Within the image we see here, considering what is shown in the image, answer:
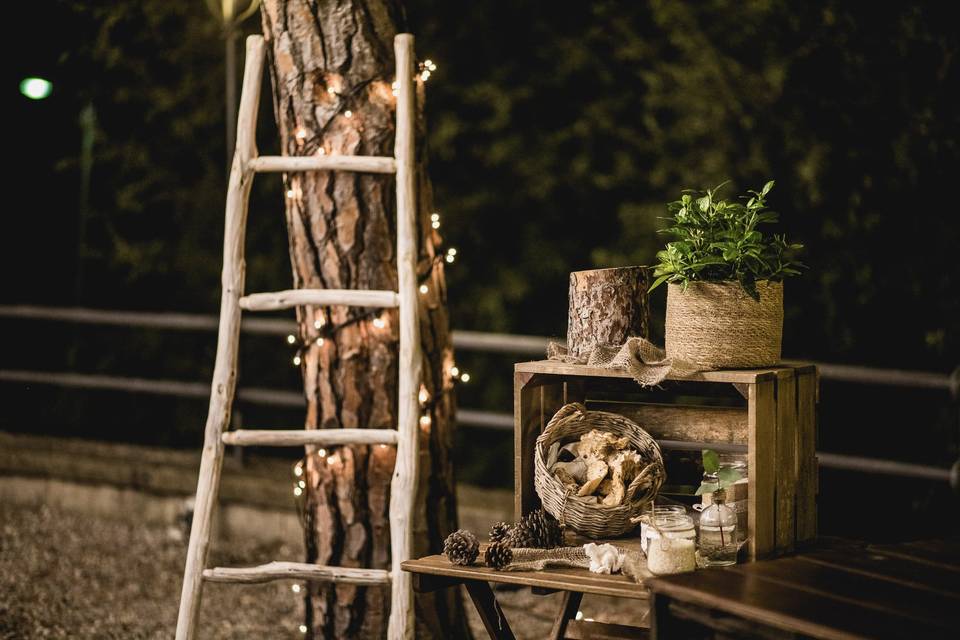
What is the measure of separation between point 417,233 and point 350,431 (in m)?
0.59

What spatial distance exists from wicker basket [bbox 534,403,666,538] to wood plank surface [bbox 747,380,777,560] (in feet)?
0.92

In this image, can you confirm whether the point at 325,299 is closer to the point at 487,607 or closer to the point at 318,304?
the point at 318,304

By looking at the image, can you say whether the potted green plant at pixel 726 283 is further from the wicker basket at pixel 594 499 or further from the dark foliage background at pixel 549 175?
the dark foliage background at pixel 549 175

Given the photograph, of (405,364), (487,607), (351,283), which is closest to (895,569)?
(487,607)

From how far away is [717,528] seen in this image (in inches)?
94.8

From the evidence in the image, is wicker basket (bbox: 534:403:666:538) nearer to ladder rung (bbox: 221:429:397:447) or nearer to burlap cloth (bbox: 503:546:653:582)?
burlap cloth (bbox: 503:546:653:582)

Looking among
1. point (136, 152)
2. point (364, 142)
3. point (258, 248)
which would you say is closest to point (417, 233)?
point (364, 142)

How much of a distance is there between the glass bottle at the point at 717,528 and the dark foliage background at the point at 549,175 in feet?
9.18

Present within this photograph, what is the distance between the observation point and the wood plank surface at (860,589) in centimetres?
186

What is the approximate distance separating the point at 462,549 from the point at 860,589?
2.73ft

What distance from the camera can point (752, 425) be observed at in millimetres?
2314

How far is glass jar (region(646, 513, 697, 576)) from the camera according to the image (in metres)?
2.26

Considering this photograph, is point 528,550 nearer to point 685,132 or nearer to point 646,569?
point 646,569

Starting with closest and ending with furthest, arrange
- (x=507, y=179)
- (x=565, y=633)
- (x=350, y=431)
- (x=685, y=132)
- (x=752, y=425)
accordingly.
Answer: (x=752, y=425), (x=565, y=633), (x=350, y=431), (x=685, y=132), (x=507, y=179)
